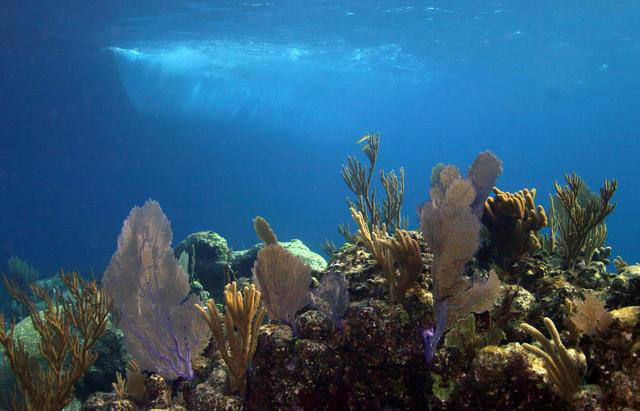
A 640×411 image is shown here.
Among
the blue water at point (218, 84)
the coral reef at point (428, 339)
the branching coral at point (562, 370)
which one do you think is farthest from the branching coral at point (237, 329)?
the blue water at point (218, 84)

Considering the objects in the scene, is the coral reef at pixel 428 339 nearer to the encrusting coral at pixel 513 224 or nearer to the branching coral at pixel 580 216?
the encrusting coral at pixel 513 224

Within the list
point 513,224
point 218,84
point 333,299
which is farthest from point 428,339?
point 218,84

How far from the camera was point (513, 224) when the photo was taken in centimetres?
394

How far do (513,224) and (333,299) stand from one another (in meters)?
2.24

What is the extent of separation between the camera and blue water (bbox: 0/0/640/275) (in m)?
19.4

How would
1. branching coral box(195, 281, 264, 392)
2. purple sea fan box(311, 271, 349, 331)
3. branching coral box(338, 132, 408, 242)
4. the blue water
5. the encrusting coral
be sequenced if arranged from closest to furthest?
branching coral box(195, 281, 264, 392), purple sea fan box(311, 271, 349, 331), the encrusting coral, branching coral box(338, 132, 408, 242), the blue water

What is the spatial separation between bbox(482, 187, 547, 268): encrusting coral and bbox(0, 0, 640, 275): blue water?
1632 centimetres

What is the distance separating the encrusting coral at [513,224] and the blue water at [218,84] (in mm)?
16322

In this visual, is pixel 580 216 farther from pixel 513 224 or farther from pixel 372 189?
pixel 372 189

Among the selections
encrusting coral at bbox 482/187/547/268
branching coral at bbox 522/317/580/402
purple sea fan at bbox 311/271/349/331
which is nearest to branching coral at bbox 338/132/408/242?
encrusting coral at bbox 482/187/547/268

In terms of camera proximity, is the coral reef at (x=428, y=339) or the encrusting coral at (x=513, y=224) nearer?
the coral reef at (x=428, y=339)

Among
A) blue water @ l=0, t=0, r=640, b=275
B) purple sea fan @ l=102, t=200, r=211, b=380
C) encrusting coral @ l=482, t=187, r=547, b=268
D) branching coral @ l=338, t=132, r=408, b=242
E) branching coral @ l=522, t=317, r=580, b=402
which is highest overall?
blue water @ l=0, t=0, r=640, b=275

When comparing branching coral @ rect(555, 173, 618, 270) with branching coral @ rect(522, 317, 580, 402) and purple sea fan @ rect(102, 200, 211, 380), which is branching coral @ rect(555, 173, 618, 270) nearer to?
branching coral @ rect(522, 317, 580, 402)

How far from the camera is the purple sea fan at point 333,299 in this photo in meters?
3.28
